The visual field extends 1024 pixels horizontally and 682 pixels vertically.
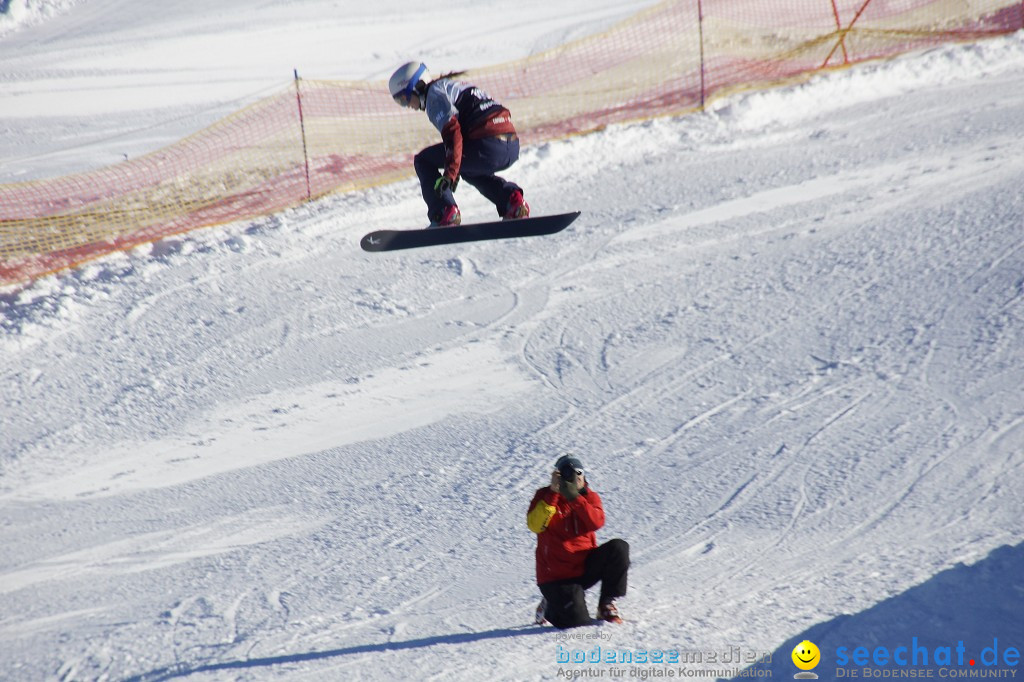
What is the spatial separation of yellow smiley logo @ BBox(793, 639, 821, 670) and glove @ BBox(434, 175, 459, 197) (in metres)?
3.40

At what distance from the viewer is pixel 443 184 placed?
6.26 meters

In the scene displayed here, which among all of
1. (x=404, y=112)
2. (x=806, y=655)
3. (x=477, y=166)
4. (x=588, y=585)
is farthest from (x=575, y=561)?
(x=404, y=112)

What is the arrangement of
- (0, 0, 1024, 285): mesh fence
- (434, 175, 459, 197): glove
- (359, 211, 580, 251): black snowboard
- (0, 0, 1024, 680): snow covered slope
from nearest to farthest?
(0, 0, 1024, 680): snow covered slope
(434, 175, 459, 197): glove
(359, 211, 580, 251): black snowboard
(0, 0, 1024, 285): mesh fence

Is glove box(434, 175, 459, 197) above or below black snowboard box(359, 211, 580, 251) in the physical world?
above

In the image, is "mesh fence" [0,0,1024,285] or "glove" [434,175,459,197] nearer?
"glove" [434,175,459,197]

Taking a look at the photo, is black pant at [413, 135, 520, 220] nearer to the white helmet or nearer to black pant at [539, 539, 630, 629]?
the white helmet

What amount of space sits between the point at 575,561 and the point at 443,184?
2580 millimetres

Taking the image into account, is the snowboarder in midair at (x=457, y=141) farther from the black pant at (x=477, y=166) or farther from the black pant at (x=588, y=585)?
the black pant at (x=588, y=585)

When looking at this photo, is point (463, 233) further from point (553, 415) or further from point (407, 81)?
point (553, 415)

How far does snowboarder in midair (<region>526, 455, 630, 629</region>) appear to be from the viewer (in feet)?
17.3

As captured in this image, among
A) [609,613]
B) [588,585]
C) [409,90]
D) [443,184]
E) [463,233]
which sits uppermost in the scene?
[409,90]

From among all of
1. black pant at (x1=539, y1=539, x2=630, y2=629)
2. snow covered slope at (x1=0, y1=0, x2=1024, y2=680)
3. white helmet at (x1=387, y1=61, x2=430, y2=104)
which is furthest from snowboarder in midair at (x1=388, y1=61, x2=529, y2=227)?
black pant at (x1=539, y1=539, x2=630, y2=629)

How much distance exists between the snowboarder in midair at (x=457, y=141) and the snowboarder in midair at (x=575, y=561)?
6.81 feet

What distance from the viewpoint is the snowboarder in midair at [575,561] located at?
207 inches
